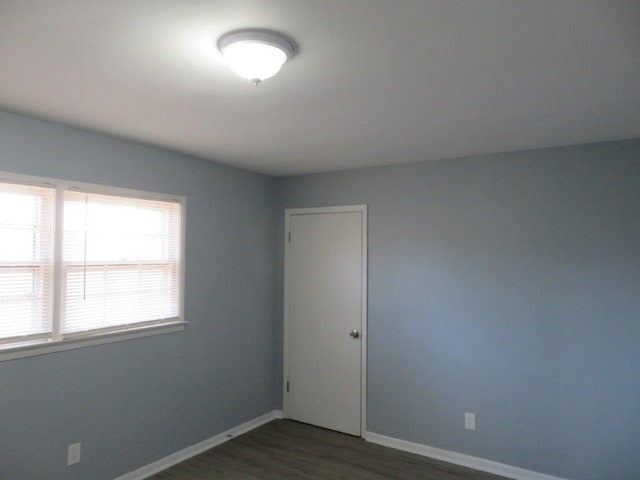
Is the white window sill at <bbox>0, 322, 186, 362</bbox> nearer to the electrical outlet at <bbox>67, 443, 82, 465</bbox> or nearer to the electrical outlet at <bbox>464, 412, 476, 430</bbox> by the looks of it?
the electrical outlet at <bbox>67, 443, 82, 465</bbox>

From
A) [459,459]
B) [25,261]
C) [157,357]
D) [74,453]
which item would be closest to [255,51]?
[25,261]

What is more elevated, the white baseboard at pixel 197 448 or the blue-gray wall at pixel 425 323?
the blue-gray wall at pixel 425 323

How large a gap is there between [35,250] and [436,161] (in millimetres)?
3096

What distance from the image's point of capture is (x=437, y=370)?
12.4ft

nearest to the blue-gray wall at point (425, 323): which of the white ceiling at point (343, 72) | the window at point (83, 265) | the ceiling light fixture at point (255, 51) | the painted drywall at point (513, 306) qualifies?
the painted drywall at point (513, 306)

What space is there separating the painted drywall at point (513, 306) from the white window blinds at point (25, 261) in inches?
101

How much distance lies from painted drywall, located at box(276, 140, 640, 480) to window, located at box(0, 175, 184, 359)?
6.06ft

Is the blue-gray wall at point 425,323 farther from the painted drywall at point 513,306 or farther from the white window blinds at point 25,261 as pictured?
the white window blinds at point 25,261

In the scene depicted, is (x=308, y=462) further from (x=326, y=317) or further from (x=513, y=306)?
(x=513, y=306)

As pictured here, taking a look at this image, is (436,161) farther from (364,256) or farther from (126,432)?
(126,432)

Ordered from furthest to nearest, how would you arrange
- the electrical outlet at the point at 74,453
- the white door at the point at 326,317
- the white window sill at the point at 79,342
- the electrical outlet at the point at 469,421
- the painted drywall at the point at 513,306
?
the white door at the point at 326,317, the electrical outlet at the point at 469,421, the painted drywall at the point at 513,306, the electrical outlet at the point at 74,453, the white window sill at the point at 79,342

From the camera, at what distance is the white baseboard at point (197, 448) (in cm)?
327

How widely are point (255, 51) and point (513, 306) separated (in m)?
2.81

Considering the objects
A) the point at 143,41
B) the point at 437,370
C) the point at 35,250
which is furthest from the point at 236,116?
the point at 437,370
